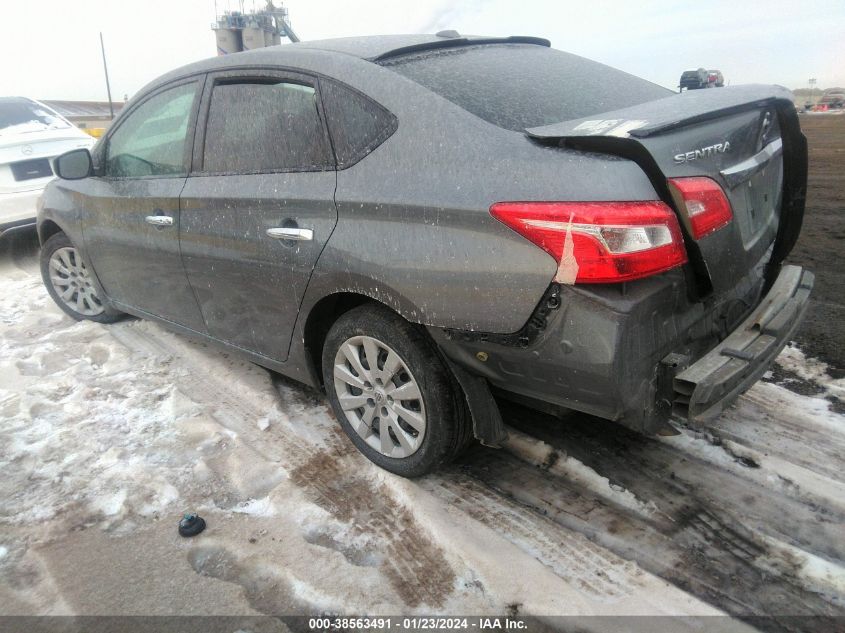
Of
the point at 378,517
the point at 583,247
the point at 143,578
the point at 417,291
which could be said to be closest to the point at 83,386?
the point at 143,578

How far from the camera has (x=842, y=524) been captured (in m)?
2.28

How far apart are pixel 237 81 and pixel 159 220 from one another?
0.88 m

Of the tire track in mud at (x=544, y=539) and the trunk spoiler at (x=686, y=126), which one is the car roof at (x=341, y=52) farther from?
the tire track in mud at (x=544, y=539)

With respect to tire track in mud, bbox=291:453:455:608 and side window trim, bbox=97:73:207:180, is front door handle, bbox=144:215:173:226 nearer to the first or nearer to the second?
side window trim, bbox=97:73:207:180

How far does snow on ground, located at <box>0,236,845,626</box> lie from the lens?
83.0 inches

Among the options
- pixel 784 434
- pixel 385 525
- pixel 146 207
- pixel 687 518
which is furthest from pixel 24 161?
pixel 784 434

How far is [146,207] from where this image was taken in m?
3.45

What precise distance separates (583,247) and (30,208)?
615 centimetres

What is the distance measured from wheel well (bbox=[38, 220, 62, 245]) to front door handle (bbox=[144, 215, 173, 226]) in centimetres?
154

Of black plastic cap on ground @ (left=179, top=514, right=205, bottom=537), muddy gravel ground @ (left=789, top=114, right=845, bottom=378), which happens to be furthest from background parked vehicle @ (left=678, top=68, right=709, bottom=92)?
black plastic cap on ground @ (left=179, top=514, right=205, bottom=537)

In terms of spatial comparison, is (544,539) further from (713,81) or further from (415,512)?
(713,81)

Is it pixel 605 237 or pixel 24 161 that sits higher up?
pixel 605 237

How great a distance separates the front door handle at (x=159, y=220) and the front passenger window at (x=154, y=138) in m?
0.24

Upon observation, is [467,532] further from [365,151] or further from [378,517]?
[365,151]
